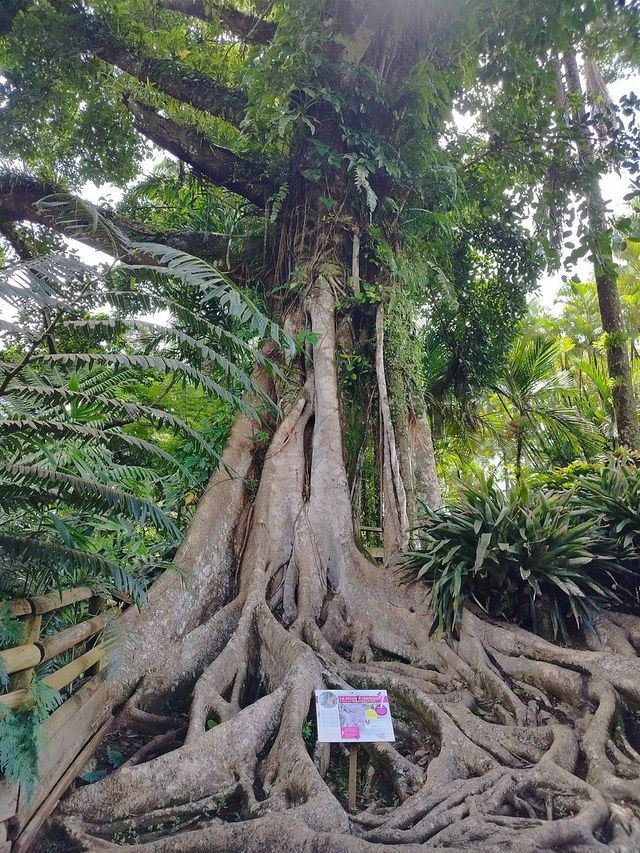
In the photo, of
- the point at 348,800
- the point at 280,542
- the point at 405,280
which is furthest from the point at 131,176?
the point at 348,800

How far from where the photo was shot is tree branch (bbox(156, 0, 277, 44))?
6703 mm

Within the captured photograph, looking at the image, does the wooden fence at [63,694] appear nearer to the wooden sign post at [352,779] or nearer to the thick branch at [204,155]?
the wooden sign post at [352,779]

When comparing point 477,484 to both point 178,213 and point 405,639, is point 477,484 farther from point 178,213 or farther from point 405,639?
point 178,213

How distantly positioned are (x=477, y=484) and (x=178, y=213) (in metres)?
5.13

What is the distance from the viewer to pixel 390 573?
3922 mm

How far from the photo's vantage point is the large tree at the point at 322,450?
7.23ft

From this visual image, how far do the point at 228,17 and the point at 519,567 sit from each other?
24.2ft

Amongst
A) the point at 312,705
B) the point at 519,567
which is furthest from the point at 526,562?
the point at 312,705

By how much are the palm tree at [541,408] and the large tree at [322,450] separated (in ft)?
2.76

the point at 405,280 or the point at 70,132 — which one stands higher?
the point at 70,132

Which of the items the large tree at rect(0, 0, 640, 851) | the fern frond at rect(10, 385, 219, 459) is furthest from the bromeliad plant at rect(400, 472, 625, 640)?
the fern frond at rect(10, 385, 219, 459)

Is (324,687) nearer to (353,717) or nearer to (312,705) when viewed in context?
(312,705)

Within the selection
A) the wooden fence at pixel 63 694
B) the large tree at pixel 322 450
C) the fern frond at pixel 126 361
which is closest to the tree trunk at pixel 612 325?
the large tree at pixel 322 450

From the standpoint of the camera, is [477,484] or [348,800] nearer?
[348,800]
